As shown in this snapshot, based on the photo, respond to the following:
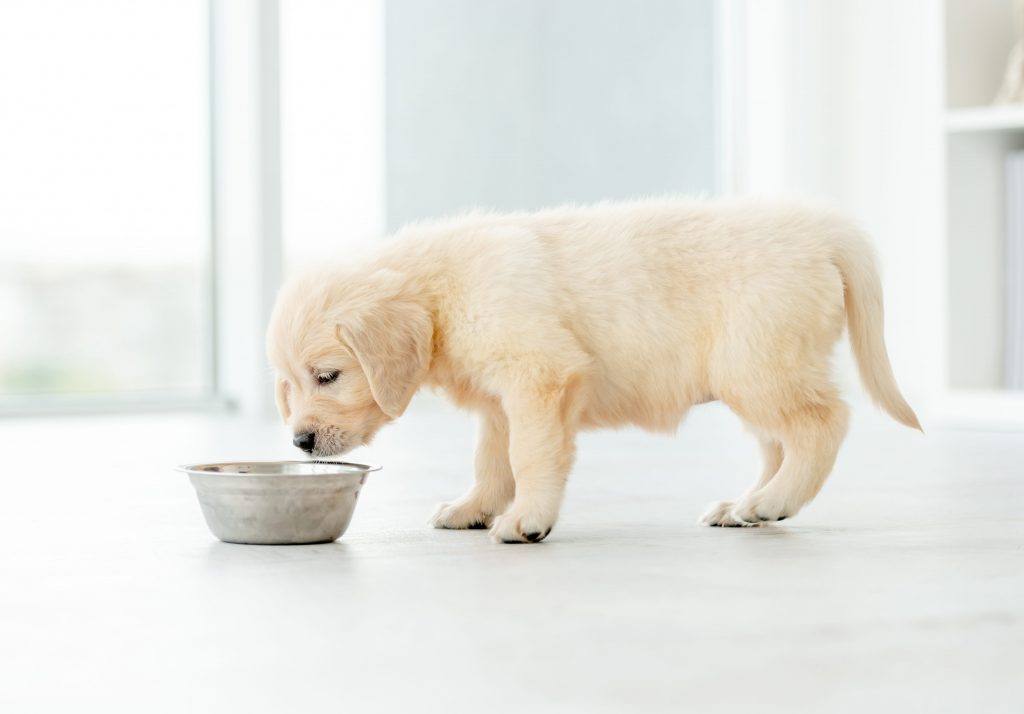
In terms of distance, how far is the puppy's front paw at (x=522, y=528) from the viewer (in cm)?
183

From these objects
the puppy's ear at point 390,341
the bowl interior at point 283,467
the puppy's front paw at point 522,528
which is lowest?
the puppy's front paw at point 522,528

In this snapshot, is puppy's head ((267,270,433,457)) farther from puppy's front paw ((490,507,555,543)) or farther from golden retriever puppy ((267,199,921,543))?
puppy's front paw ((490,507,555,543))

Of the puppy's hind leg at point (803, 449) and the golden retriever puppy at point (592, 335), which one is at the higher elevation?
the golden retriever puppy at point (592, 335)

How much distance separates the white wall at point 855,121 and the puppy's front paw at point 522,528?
11.5 ft

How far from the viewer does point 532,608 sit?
1382mm

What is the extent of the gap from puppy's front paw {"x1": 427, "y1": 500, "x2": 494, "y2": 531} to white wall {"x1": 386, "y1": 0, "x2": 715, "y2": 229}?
3414 millimetres

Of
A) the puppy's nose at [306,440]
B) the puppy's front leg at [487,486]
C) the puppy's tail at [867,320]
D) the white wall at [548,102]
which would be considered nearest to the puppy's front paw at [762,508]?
the puppy's tail at [867,320]

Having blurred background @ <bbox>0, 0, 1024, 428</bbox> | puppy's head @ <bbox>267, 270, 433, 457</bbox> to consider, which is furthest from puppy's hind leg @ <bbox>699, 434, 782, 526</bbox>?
blurred background @ <bbox>0, 0, 1024, 428</bbox>

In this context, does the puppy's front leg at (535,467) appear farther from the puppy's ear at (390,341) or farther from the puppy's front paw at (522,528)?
the puppy's ear at (390,341)

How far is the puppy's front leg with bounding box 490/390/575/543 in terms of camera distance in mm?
1833

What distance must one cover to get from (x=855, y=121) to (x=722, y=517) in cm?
369

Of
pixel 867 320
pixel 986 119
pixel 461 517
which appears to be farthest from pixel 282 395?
pixel 986 119

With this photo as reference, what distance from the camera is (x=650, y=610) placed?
54.1 inches

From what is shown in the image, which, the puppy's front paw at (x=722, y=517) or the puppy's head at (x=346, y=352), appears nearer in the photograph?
the puppy's head at (x=346, y=352)
